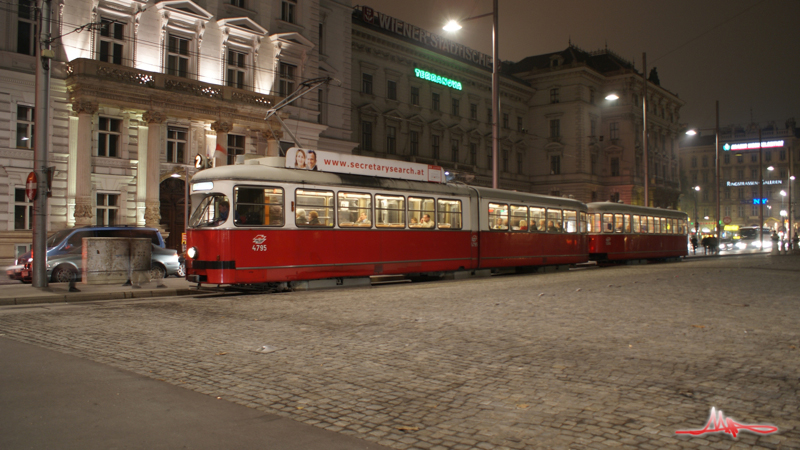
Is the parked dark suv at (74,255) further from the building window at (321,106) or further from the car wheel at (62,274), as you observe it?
the building window at (321,106)

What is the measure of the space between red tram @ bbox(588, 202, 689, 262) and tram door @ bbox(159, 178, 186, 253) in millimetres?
19104

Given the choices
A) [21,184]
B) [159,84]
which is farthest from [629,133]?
[21,184]

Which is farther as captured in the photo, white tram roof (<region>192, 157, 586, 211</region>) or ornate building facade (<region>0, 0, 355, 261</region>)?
ornate building facade (<region>0, 0, 355, 261</region>)

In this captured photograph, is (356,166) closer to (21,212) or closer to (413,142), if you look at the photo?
(21,212)

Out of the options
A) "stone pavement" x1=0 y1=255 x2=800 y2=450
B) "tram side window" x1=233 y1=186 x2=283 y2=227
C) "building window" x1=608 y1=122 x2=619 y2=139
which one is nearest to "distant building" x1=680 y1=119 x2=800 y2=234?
"building window" x1=608 y1=122 x2=619 y2=139

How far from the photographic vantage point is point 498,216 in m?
20.5

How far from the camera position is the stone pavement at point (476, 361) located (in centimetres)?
430

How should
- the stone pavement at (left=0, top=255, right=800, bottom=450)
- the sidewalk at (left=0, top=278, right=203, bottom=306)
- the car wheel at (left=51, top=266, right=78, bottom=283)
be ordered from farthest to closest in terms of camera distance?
the car wheel at (left=51, top=266, right=78, bottom=283), the sidewalk at (left=0, top=278, right=203, bottom=306), the stone pavement at (left=0, top=255, right=800, bottom=450)

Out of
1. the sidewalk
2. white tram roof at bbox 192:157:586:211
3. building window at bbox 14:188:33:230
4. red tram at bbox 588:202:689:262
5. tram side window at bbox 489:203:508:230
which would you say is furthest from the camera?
red tram at bbox 588:202:689:262

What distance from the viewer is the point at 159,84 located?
2634 cm

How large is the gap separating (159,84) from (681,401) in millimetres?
26134

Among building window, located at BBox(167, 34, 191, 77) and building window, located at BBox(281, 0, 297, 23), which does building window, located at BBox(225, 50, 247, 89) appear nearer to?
building window, located at BBox(167, 34, 191, 77)

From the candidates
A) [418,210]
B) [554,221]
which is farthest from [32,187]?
[554,221]

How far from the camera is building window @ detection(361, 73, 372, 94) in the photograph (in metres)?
41.9
